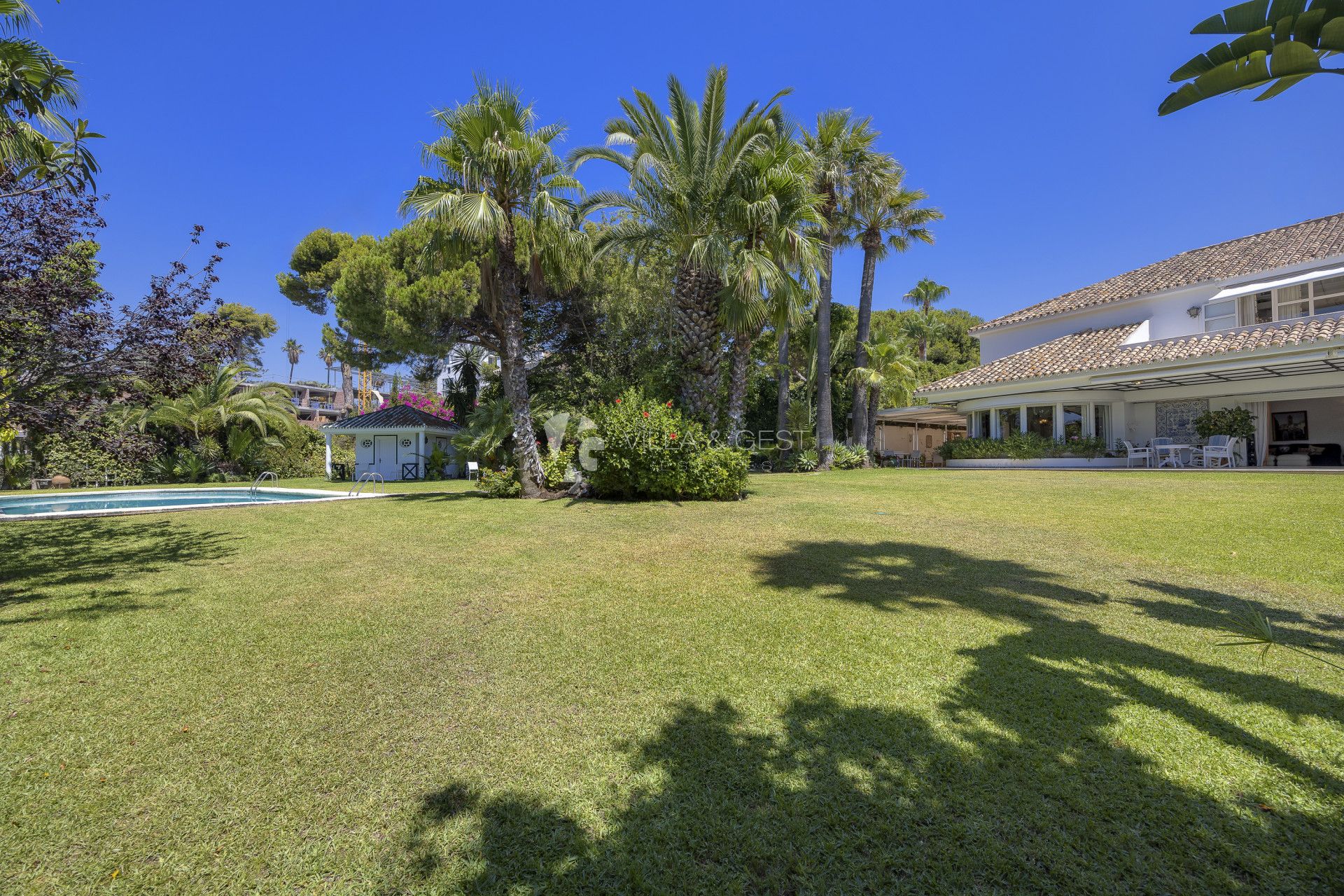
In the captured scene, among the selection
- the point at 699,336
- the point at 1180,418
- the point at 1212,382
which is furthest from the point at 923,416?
the point at 699,336

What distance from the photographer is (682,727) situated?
323 cm

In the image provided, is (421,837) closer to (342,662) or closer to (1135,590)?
(342,662)

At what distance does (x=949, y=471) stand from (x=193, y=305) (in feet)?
62.0

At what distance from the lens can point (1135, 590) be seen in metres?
5.51

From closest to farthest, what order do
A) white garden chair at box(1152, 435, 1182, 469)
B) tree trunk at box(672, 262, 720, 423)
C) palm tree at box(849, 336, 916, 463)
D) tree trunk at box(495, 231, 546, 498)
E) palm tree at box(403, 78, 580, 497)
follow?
palm tree at box(403, 78, 580, 497)
tree trunk at box(495, 231, 546, 498)
tree trunk at box(672, 262, 720, 423)
white garden chair at box(1152, 435, 1182, 469)
palm tree at box(849, 336, 916, 463)

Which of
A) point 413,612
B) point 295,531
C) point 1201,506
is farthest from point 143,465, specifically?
point 1201,506

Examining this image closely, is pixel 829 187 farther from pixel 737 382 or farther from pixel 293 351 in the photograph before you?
pixel 293 351

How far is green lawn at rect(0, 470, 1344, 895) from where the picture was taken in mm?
2227

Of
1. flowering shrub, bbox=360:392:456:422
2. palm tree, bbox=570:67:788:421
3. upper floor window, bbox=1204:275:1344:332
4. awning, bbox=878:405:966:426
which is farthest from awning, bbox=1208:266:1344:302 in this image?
flowering shrub, bbox=360:392:456:422

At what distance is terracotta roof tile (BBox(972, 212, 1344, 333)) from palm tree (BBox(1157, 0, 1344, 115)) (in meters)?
24.4

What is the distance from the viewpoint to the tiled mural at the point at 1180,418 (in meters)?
19.7

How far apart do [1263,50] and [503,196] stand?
1202cm

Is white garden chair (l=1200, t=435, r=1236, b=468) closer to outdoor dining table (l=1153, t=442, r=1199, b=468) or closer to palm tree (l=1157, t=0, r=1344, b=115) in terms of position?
outdoor dining table (l=1153, t=442, r=1199, b=468)

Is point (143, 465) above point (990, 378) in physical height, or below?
below
